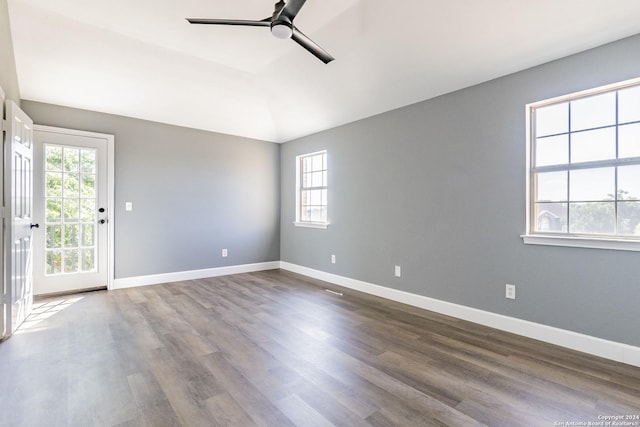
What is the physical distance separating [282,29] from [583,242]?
2.87 metres

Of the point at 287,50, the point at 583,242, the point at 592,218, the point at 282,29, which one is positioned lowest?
the point at 583,242

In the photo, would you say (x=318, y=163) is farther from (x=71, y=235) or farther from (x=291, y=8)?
(x=71, y=235)

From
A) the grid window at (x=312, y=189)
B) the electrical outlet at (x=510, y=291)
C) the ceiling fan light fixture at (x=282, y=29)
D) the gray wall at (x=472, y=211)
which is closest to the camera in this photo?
the ceiling fan light fixture at (x=282, y=29)

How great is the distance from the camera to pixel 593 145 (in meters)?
2.47

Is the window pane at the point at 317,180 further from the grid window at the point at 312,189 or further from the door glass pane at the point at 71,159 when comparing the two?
the door glass pane at the point at 71,159

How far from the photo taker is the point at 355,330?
285 cm

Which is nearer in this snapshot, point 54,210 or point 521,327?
point 521,327

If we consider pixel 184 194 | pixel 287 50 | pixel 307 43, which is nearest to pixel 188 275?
pixel 184 194

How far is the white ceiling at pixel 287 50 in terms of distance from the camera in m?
2.43

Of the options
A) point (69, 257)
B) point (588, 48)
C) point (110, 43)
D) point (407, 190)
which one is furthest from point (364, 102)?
point (69, 257)

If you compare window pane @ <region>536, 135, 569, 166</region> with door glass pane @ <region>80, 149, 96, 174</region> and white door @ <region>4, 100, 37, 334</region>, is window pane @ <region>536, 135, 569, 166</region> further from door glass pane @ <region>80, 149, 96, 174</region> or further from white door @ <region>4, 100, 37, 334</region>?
door glass pane @ <region>80, 149, 96, 174</region>

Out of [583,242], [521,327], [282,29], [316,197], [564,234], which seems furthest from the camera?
[316,197]

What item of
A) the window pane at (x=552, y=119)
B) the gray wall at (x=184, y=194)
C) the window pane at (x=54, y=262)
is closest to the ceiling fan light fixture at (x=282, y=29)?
the window pane at (x=552, y=119)

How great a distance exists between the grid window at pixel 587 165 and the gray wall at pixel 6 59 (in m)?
4.76
